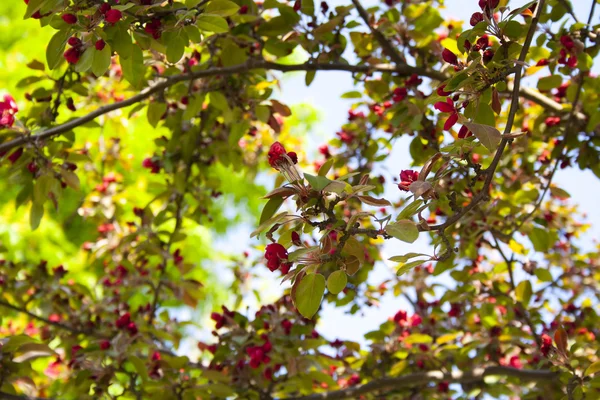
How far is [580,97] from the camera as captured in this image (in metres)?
2.73

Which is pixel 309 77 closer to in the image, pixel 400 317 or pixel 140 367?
pixel 400 317

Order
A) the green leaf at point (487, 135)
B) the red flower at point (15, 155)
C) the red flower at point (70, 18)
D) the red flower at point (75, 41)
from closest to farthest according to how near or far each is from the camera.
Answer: the green leaf at point (487, 135), the red flower at point (70, 18), the red flower at point (75, 41), the red flower at point (15, 155)

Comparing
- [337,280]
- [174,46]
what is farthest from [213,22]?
[337,280]

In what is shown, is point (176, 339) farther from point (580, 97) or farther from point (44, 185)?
point (580, 97)

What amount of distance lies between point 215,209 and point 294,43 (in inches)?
180

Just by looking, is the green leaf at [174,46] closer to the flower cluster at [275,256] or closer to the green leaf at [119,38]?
the green leaf at [119,38]

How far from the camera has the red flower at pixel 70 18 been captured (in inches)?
68.9

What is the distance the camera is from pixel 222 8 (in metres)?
1.90

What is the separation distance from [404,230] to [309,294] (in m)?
0.28

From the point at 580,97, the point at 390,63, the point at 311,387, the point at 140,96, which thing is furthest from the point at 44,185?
the point at 580,97

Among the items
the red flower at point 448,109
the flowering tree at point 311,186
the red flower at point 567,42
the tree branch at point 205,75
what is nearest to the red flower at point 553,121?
the flowering tree at point 311,186

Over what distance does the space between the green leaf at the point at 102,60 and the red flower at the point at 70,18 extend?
0.11m

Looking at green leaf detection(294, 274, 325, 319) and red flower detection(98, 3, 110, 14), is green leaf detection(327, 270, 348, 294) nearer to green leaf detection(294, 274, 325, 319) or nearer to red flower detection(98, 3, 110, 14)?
green leaf detection(294, 274, 325, 319)

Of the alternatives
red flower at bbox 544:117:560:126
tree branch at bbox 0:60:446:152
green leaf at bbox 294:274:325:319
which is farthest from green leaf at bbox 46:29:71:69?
red flower at bbox 544:117:560:126
